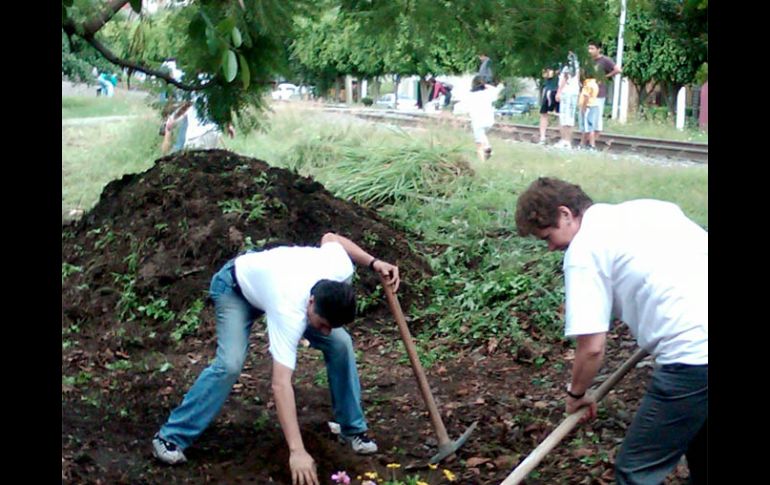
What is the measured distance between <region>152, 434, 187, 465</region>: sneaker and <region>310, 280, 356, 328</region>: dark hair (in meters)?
1.21

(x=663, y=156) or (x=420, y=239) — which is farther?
(x=663, y=156)

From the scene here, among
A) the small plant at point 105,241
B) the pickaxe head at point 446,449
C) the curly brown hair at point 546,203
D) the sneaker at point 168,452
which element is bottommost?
the pickaxe head at point 446,449

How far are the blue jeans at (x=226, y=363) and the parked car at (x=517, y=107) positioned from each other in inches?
834

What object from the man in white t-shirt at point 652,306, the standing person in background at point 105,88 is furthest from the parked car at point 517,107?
the man in white t-shirt at point 652,306

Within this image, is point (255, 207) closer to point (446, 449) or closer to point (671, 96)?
point (446, 449)

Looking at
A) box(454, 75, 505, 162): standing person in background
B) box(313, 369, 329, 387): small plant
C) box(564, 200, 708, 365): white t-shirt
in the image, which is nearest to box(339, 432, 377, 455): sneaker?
box(313, 369, 329, 387): small plant

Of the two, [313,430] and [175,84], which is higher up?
[175,84]

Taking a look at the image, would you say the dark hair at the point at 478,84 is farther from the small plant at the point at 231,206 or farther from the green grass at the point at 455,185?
the small plant at the point at 231,206

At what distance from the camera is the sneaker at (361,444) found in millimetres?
5305

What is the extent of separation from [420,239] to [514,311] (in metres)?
2.18

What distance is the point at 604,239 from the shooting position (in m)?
3.55

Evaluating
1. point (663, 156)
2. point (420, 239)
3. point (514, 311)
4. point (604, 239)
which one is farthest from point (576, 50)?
point (663, 156)

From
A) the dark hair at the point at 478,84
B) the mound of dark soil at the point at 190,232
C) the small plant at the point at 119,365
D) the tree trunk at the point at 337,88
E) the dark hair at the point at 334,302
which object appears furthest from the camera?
the tree trunk at the point at 337,88
